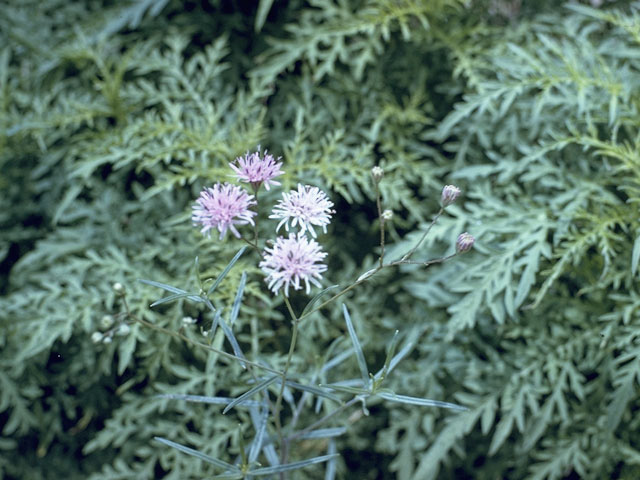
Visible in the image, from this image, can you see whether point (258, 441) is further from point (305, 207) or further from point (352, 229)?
point (352, 229)

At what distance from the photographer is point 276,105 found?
163cm

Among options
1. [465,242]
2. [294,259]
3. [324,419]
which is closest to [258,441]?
[324,419]

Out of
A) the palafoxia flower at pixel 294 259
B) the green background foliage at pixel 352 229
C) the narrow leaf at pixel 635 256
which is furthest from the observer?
the green background foliage at pixel 352 229

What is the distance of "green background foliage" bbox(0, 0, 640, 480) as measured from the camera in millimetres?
1242

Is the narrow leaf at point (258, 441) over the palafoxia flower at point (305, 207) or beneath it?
beneath

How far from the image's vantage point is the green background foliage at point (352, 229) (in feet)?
4.08

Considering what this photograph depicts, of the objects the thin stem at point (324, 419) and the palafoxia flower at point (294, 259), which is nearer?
the palafoxia flower at point (294, 259)

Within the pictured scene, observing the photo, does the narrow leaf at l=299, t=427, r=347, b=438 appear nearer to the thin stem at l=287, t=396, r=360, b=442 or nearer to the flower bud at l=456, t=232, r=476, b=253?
the thin stem at l=287, t=396, r=360, b=442

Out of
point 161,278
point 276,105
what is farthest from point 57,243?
point 276,105

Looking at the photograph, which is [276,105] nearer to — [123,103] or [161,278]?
[123,103]

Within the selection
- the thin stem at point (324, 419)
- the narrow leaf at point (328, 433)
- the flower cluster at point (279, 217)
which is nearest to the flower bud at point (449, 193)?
the flower cluster at point (279, 217)

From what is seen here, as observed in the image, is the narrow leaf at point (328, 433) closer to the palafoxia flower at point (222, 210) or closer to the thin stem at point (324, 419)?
the thin stem at point (324, 419)

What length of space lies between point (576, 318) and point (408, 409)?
0.43m

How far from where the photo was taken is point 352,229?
1.61 meters
